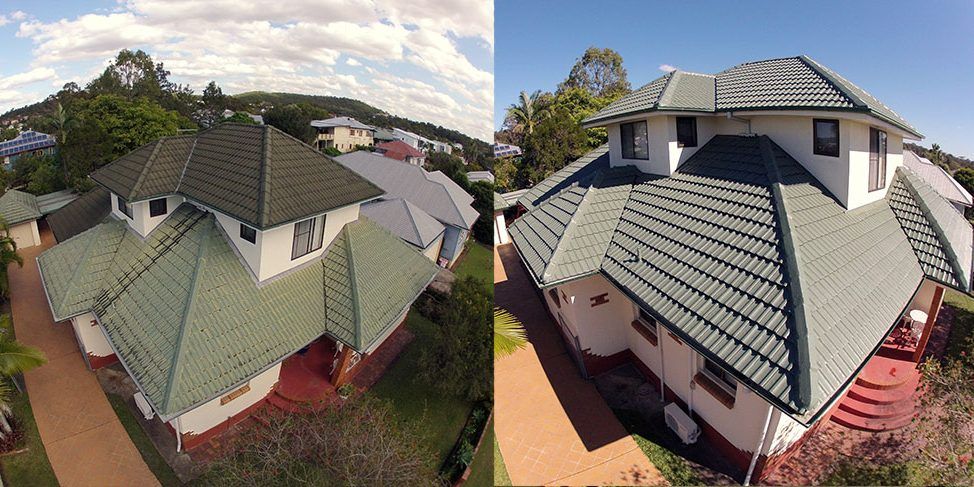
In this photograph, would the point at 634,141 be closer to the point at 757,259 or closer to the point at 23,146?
the point at 757,259

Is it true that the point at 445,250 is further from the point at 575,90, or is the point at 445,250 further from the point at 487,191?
the point at 575,90

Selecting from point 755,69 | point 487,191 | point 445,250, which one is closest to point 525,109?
point 487,191

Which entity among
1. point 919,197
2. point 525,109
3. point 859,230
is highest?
point 525,109

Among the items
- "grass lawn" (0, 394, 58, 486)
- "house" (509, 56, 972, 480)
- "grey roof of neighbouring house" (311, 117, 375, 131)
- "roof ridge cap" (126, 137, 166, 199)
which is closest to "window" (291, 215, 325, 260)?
"roof ridge cap" (126, 137, 166, 199)

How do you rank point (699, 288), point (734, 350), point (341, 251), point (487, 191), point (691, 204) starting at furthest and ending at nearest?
1. point (487, 191)
2. point (341, 251)
3. point (691, 204)
4. point (699, 288)
5. point (734, 350)

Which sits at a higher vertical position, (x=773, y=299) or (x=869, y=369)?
(x=773, y=299)

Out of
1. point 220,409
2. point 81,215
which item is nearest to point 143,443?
point 220,409
